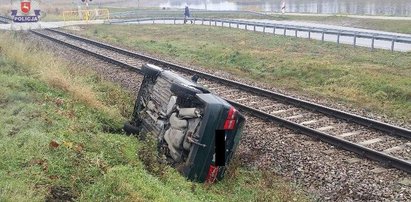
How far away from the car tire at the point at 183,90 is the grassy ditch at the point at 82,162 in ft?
3.57

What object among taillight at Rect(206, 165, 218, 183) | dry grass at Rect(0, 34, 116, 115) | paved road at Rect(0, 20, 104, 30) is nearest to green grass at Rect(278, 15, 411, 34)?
paved road at Rect(0, 20, 104, 30)

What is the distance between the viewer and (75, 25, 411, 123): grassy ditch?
15.4 metres

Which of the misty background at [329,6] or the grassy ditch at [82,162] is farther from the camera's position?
the misty background at [329,6]

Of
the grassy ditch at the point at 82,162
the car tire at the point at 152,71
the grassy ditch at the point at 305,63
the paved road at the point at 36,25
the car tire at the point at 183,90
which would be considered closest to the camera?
the grassy ditch at the point at 82,162

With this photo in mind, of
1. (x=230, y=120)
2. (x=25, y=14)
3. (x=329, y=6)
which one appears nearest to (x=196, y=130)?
(x=230, y=120)

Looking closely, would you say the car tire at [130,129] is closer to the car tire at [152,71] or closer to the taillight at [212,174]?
the car tire at [152,71]

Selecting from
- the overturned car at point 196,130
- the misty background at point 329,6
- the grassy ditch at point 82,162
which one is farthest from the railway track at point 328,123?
the misty background at point 329,6

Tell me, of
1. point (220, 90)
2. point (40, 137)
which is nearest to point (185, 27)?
point (220, 90)

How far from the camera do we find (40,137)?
792 cm

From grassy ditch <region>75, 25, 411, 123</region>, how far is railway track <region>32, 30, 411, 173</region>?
1942 mm

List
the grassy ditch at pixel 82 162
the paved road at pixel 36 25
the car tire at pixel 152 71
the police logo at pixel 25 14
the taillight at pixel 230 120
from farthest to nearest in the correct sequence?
the paved road at pixel 36 25 < the police logo at pixel 25 14 < the car tire at pixel 152 71 < the taillight at pixel 230 120 < the grassy ditch at pixel 82 162

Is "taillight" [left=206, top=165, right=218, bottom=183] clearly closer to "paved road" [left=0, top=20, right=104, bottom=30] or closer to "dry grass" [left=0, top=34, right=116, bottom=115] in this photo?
"dry grass" [left=0, top=34, right=116, bottom=115]

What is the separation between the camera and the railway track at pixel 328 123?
31.6 ft

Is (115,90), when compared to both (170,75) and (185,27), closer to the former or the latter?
(170,75)
